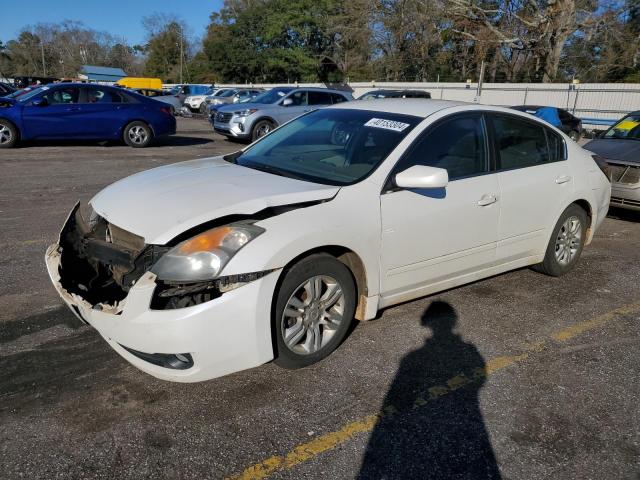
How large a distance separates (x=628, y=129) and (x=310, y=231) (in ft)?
24.9

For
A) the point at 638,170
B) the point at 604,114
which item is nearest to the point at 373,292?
the point at 638,170

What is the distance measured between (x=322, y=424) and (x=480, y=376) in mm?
1129

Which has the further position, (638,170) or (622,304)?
(638,170)

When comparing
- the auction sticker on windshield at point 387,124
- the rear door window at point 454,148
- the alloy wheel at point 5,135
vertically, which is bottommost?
the alloy wheel at point 5,135

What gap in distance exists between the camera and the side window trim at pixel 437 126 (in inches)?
138

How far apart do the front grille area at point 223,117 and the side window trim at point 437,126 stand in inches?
485

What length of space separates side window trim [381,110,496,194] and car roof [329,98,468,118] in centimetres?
11

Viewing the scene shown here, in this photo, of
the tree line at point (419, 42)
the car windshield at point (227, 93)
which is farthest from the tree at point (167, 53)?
the car windshield at point (227, 93)

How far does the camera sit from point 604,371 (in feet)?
11.2

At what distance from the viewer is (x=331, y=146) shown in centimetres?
411

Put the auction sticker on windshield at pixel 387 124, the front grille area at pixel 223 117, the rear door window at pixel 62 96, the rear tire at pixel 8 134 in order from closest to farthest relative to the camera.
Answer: the auction sticker on windshield at pixel 387 124, the rear tire at pixel 8 134, the rear door window at pixel 62 96, the front grille area at pixel 223 117

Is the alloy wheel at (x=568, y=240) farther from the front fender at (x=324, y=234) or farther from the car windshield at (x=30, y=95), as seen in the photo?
the car windshield at (x=30, y=95)

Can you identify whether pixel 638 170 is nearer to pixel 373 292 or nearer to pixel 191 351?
pixel 373 292

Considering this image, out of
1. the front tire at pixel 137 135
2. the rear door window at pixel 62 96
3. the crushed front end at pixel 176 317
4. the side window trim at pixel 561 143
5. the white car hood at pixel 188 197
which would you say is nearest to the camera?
the crushed front end at pixel 176 317
